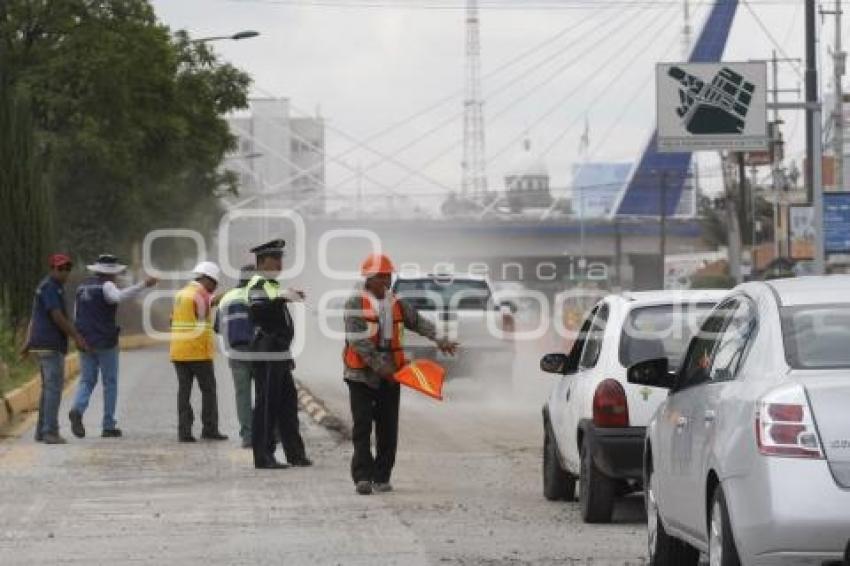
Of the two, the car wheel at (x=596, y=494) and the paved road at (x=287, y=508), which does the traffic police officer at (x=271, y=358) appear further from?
the car wheel at (x=596, y=494)

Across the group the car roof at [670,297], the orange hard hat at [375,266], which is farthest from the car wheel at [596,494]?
the orange hard hat at [375,266]

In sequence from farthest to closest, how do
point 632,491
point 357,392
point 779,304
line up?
point 357,392, point 632,491, point 779,304

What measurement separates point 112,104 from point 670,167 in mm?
79819

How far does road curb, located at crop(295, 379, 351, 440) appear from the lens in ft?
→ 65.9

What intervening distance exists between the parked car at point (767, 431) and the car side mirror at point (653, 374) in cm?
19

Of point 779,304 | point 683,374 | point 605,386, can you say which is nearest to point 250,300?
point 605,386

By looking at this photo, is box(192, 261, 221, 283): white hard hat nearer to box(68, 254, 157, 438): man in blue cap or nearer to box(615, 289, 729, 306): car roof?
box(68, 254, 157, 438): man in blue cap

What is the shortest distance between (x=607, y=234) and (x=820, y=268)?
103174 millimetres

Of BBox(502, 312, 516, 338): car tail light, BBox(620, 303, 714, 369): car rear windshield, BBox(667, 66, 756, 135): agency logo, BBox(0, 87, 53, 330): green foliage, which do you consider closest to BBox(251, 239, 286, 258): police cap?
BBox(620, 303, 714, 369): car rear windshield

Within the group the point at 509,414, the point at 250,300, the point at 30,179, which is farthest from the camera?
the point at 30,179

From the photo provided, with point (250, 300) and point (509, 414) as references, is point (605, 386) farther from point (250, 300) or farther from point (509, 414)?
point (509, 414)

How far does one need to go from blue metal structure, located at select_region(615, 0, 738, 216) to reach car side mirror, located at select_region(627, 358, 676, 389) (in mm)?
108454

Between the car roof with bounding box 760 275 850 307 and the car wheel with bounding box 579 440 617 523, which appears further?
the car wheel with bounding box 579 440 617 523

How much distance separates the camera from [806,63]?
114 feet
